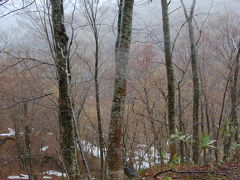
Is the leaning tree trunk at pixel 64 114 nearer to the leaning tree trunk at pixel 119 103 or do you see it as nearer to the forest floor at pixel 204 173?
the leaning tree trunk at pixel 119 103

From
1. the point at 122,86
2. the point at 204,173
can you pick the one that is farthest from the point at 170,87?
the point at 122,86

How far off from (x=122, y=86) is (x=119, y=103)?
0.67 ft

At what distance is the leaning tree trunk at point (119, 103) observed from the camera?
259 centimetres

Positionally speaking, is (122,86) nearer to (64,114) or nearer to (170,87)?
(64,114)

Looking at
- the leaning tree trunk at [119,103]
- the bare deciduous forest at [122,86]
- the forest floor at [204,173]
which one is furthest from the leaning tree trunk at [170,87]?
the leaning tree trunk at [119,103]

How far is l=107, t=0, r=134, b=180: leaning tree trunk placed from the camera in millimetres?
2586

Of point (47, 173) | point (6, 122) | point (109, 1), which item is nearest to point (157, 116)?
point (109, 1)

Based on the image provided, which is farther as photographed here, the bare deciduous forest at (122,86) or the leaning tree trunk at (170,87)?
the leaning tree trunk at (170,87)

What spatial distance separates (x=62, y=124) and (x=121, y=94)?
103cm

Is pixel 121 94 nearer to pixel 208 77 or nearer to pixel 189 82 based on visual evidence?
pixel 189 82

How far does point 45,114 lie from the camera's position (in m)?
15.0

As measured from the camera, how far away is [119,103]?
8.88 feet

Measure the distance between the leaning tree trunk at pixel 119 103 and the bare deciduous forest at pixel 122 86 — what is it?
12 mm

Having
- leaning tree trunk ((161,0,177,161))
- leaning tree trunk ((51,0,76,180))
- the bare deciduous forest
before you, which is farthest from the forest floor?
leaning tree trunk ((51,0,76,180))
